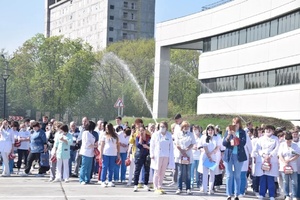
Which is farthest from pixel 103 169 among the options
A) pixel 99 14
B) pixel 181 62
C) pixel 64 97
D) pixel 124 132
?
pixel 99 14

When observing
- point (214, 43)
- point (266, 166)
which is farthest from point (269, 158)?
point (214, 43)

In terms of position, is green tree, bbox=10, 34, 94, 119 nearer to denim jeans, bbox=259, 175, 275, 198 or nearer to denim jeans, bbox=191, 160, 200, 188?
denim jeans, bbox=191, 160, 200, 188

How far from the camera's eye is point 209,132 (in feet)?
57.3

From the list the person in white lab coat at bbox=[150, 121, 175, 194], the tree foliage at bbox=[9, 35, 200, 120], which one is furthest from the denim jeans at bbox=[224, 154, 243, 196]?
the tree foliage at bbox=[9, 35, 200, 120]

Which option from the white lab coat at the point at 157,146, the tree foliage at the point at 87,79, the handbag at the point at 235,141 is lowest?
the white lab coat at the point at 157,146

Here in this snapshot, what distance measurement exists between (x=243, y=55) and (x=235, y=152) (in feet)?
106

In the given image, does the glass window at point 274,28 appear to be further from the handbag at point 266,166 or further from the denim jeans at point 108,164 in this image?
the handbag at point 266,166

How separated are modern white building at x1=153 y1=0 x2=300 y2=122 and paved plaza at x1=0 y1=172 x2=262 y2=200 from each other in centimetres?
2325

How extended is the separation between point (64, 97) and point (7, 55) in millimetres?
14019

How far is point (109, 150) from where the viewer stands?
1819 centimetres

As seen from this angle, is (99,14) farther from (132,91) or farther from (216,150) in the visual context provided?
(216,150)

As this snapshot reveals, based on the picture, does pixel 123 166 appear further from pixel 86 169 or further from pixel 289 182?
pixel 289 182

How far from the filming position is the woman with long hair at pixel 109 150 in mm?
18203

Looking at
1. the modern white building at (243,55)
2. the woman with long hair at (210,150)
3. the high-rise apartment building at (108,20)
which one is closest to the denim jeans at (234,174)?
the woman with long hair at (210,150)
